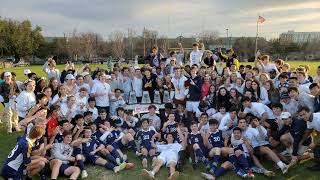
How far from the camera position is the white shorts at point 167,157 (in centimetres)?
860

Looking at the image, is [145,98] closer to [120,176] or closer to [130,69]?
[130,69]

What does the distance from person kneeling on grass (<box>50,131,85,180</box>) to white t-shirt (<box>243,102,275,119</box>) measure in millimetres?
4714

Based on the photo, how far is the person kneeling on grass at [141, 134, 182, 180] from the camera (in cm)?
806

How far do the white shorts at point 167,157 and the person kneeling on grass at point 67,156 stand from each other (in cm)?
191

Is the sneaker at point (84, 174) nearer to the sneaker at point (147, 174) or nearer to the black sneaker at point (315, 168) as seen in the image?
the sneaker at point (147, 174)

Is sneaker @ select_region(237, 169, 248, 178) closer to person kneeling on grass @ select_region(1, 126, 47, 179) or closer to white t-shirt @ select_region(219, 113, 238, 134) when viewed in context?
white t-shirt @ select_region(219, 113, 238, 134)

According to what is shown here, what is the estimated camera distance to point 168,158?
8695mm

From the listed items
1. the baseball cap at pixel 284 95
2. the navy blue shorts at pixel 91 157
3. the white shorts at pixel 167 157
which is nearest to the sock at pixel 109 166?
the navy blue shorts at pixel 91 157

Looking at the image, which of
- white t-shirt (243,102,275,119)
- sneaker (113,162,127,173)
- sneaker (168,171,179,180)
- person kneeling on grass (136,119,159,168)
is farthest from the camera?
white t-shirt (243,102,275,119)

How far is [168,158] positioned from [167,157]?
49mm

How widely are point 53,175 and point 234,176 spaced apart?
13.8ft

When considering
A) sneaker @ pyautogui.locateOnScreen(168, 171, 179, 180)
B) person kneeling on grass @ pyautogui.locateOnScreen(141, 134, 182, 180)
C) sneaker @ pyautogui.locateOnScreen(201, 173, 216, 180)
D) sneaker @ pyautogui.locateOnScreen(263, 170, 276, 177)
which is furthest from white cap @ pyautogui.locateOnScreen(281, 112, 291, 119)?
sneaker @ pyautogui.locateOnScreen(168, 171, 179, 180)

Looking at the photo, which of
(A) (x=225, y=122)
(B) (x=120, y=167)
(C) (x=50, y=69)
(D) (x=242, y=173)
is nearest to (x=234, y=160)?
(D) (x=242, y=173)

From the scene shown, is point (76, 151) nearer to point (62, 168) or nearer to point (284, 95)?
point (62, 168)
